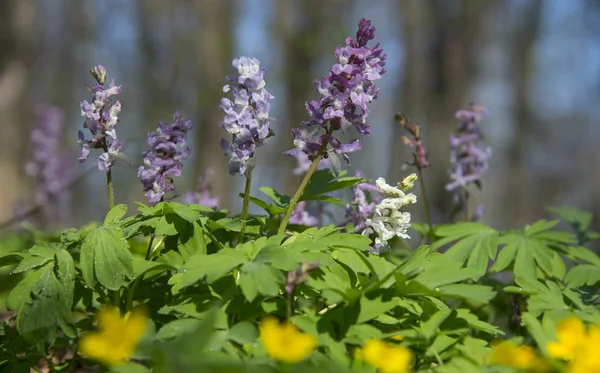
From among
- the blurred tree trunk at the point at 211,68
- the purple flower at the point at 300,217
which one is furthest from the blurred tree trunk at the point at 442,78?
the blurred tree trunk at the point at 211,68

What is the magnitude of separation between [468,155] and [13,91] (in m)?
6.39

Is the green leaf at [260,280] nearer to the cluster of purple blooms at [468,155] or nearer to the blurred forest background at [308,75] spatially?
the blurred forest background at [308,75]

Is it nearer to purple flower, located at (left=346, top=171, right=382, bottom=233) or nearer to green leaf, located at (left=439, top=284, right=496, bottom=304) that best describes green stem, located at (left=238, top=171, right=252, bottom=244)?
purple flower, located at (left=346, top=171, right=382, bottom=233)

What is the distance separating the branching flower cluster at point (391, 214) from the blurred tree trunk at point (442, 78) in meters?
3.40

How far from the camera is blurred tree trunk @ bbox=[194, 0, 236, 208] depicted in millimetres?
9250

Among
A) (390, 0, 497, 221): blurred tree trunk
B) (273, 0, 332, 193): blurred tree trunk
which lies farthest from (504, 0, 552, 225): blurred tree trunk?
(390, 0, 497, 221): blurred tree trunk

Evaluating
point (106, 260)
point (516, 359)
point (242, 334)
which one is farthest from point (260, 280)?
point (516, 359)

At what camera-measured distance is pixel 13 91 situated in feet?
24.5

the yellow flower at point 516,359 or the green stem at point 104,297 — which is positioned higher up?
the yellow flower at point 516,359

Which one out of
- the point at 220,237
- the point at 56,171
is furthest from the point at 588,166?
the point at 220,237

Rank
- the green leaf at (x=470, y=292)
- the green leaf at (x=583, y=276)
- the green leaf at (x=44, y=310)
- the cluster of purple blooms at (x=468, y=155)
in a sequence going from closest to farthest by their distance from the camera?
the green leaf at (x=470, y=292), the green leaf at (x=44, y=310), the green leaf at (x=583, y=276), the cluster of purple blooms at (x=468, y=155)

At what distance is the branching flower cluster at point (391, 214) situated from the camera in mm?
2077

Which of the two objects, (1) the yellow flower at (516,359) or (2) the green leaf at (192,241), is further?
(2) the green leaf at (192,241)

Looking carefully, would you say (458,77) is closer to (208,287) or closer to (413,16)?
(413,16)
